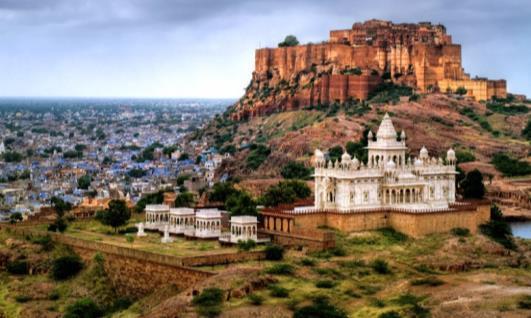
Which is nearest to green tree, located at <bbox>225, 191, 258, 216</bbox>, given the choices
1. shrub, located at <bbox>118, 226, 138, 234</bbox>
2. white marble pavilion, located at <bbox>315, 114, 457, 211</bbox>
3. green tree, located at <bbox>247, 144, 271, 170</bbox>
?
white marble pavilion, located at <bbox>315, 114, 457, 211</bbox>

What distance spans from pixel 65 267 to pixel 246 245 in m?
9.43

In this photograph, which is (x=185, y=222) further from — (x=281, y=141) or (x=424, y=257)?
(x=281, y=141)

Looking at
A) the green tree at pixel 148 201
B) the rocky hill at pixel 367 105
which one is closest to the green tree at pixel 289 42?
the rocky hill at pixel 367 105

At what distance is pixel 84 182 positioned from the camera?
118m

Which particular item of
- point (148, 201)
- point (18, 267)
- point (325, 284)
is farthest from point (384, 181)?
point (148, 201)

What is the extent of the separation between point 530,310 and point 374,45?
83529 mm

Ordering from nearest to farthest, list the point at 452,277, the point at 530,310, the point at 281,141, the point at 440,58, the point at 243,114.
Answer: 1. the point at 530,310
2. the point at 452,277
3. the point at 281,141
4. the point at 440,58
5. the point at 243,114

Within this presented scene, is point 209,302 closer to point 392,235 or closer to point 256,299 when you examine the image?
point 256,299

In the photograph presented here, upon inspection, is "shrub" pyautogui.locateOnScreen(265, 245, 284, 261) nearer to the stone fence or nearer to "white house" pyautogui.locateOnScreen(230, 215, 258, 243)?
the stone fence

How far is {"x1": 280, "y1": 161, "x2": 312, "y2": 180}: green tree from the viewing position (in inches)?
3869

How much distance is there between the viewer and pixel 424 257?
5784 cm

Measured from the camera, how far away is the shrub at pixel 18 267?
62.7 metres

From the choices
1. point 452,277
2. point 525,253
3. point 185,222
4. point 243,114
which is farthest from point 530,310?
point 243,114

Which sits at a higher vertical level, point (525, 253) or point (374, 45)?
point (374, 45)
